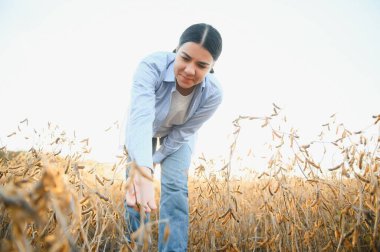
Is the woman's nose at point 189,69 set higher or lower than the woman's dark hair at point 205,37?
lower

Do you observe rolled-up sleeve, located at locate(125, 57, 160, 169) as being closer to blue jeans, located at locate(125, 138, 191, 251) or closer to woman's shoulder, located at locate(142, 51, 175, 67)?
woman's shoulder, located at locate(142, 51, 175, 67)

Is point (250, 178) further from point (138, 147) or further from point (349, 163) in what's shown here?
point (138, 147)

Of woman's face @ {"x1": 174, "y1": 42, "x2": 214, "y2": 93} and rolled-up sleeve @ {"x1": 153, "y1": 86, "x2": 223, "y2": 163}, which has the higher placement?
woman's face @ {"x1": 174, "y1": 42, "x2": 214, "y2": 93}

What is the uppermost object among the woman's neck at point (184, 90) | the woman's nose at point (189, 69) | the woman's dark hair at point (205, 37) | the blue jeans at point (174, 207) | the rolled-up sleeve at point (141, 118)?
the woman's dark hair at point (205, 37)

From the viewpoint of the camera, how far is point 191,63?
1.90 m

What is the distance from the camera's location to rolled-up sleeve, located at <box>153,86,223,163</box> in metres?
2.36

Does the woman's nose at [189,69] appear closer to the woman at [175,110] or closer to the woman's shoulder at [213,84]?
the woman at [175,110]

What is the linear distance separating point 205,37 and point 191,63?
223 mm

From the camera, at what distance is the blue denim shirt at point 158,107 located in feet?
4.73

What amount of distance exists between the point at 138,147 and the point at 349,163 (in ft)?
3.84

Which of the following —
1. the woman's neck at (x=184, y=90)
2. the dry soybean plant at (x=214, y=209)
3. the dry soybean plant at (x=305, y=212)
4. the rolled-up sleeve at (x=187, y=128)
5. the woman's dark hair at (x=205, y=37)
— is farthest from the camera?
the rolled-up sleeve at (x=187, y=128)

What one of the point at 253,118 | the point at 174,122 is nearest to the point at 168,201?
the point at 174,122

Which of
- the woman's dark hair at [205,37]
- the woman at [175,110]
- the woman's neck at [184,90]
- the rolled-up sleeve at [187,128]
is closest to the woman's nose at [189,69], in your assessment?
the woman at [175,110]

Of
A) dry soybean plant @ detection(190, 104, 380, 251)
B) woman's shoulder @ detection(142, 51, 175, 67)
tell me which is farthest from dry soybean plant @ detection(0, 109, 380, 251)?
woman's shoulder @ detection(142, 51, 175, 67)
